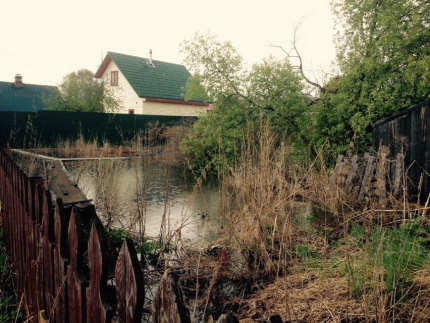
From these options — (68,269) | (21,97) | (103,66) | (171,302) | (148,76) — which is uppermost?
(103,66)

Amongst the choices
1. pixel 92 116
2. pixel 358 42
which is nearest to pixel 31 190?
pixel 358 42

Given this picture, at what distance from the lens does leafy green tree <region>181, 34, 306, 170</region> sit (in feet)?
25.0

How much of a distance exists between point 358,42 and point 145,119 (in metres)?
14.3

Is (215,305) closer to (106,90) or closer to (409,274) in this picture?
(409,274)

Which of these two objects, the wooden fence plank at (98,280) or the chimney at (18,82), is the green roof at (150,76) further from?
the wooden fence plank at (98,280)

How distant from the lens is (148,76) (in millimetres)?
27547

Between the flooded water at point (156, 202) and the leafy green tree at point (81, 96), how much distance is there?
13.5 metres

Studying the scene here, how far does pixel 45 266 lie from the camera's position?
1670 millimetres

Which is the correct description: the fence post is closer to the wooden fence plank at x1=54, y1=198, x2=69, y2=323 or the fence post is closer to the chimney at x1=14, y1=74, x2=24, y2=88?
the wooden fence plank at x1=54, y1=198, x2=69, y2=323

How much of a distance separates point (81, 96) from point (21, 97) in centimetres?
1648

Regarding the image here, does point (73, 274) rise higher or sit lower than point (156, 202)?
higher

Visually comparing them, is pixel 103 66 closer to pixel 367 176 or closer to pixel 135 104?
pixel 135 104

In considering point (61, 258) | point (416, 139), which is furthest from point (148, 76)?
point (61, 258)

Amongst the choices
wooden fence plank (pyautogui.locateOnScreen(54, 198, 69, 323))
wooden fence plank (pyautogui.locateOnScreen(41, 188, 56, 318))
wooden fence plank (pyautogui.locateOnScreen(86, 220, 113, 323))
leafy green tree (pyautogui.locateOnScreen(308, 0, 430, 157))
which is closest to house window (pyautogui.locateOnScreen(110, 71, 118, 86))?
leafy green tree (pyautogui.locateOnScreen(308, 0, 430, 157))
